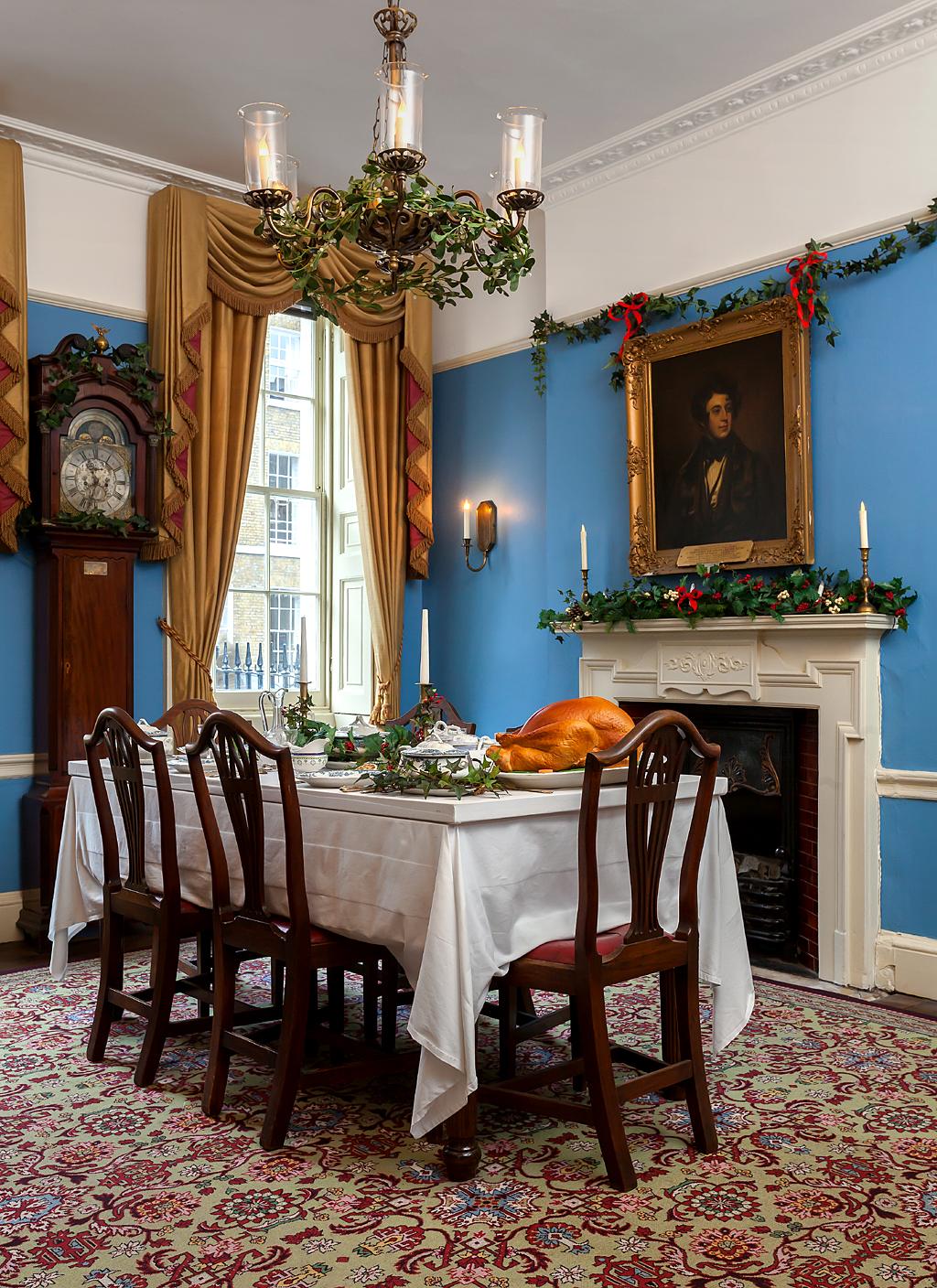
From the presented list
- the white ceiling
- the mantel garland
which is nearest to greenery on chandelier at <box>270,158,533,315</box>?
the white ceiling

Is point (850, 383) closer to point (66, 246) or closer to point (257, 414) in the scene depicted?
point (257, 414)

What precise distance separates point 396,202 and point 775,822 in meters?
3.12

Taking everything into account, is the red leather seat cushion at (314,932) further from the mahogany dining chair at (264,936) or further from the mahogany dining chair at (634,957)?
the mahogany dining chair at (634,957)

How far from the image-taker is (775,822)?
4945 millimetres

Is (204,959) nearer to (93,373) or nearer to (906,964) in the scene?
(906,964)

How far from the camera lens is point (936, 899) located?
4.28 meters

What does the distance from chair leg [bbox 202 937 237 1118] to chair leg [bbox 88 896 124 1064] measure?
22.6 inches

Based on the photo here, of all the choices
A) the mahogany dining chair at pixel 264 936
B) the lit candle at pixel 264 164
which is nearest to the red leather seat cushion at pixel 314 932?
the mahogany dining chair at pixel 264 936

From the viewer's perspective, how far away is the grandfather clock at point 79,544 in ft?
16.7

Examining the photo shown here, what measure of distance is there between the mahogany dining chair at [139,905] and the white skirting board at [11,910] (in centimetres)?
170

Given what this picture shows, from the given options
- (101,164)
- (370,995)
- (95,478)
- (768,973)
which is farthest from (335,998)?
(101,164)

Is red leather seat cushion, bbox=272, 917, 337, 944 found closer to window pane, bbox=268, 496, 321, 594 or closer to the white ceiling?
the white ceiling

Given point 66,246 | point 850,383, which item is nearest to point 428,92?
point 66,246

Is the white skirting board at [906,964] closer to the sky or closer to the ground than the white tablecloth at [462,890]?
closer to the ground
